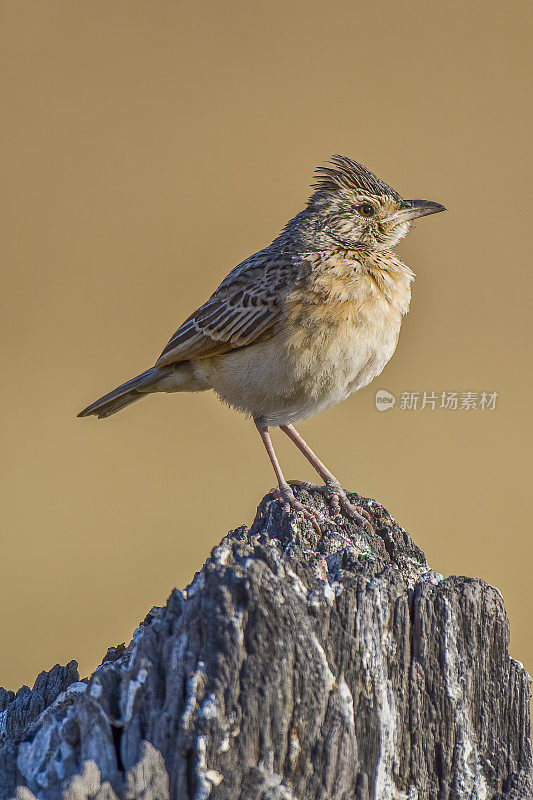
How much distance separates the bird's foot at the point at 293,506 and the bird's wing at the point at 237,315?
1.00m

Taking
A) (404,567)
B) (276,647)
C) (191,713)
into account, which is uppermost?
(404,567)

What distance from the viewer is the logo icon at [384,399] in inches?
334

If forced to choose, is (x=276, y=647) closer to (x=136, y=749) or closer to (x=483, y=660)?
(x=136, y=749)

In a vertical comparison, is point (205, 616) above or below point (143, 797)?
above

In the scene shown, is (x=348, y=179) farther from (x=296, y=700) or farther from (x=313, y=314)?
(x=296, y=700)

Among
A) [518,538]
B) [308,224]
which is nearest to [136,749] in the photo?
Result: [308,224]

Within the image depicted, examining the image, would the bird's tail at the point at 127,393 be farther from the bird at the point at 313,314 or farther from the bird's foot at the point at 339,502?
the bird's foot at the point at 339,502

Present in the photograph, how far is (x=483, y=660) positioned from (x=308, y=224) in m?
3.14

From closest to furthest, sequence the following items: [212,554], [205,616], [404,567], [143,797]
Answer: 1. [143,797]
2. [205,616]
3. [212,554]
4. [404,567]

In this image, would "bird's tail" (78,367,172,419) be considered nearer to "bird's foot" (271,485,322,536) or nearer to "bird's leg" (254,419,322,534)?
"bird's leg" (254,419,322,534)

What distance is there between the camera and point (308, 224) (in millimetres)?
5535

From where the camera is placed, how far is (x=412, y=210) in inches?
217

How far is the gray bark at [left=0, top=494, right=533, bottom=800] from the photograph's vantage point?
8.38 feet
